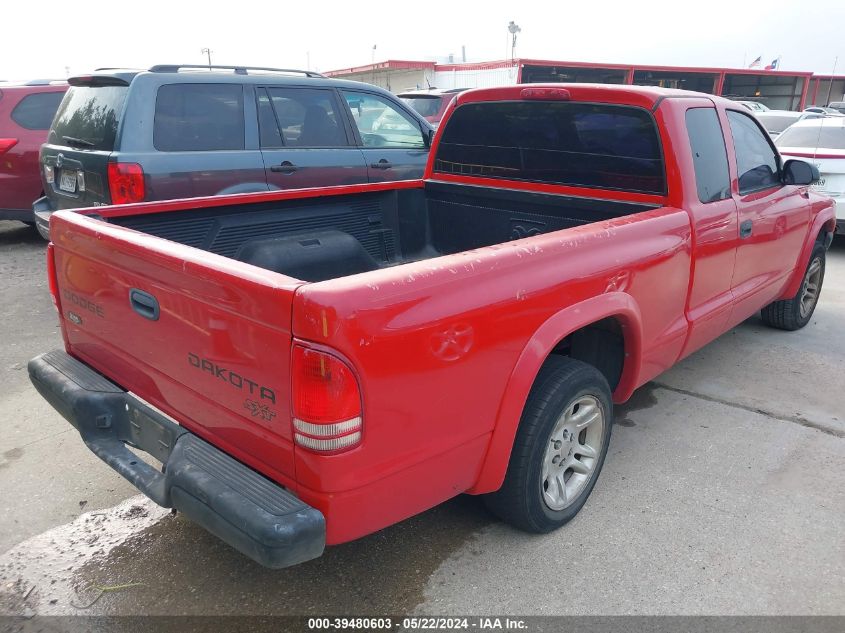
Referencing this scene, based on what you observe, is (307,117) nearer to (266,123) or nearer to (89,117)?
(266,123)

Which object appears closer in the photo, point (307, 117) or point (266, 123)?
point (266, 123)

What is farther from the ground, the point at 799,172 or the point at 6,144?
the point at 799,172

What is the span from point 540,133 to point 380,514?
98.8 inches

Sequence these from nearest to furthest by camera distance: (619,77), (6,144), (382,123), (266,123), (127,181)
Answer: (127,181)
(266,123)
(382,123)
(6,144)
(619,77)

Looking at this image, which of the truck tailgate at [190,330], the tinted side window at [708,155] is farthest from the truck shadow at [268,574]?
the tinted side window at [708,155]

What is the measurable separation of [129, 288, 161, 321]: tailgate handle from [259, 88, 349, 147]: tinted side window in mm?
3557

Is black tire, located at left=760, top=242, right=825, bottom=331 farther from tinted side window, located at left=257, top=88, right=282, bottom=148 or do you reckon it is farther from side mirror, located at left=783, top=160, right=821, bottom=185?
tinted side window, located at left=257, top=88, right=282, bottom=148

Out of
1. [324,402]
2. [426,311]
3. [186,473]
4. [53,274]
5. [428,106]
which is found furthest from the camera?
[428,106]

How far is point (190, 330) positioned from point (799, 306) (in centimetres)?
492

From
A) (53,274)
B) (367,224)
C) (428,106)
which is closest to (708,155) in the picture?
(367,224)

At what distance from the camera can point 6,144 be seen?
7328 mm

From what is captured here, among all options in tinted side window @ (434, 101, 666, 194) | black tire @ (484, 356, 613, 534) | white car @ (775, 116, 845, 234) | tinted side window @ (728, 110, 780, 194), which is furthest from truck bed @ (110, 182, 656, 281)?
white car @ (775, 116, 845, 234)

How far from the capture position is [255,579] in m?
2.60

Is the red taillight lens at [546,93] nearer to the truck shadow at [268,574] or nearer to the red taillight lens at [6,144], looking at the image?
the truck shadow at [268,574]
